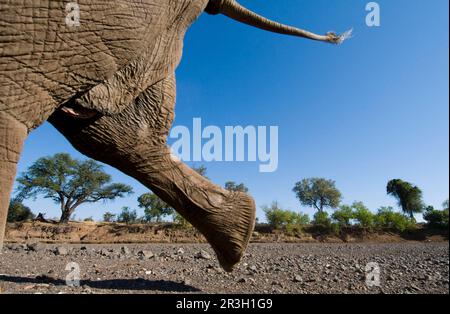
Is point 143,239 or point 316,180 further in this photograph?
point 316,180

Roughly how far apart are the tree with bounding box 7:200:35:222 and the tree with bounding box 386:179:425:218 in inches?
1360

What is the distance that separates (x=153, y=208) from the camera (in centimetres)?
2912

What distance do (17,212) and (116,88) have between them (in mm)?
28329

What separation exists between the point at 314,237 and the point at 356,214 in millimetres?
5204

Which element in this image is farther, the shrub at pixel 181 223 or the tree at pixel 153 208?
the tree at pixel 153 208

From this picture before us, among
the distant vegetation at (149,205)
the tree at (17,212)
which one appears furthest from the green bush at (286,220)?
the tree at (17,212)

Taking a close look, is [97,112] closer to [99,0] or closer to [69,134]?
[69,134]

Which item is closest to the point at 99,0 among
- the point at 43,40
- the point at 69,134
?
the point at 43,40

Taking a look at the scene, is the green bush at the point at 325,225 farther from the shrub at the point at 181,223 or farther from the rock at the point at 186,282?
the rock at the point at 186,282

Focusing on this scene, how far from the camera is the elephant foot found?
2.62 metres

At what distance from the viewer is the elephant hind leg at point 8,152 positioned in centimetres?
160

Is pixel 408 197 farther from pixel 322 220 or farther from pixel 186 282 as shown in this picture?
pixel 186 282

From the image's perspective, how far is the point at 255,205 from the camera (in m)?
2.79

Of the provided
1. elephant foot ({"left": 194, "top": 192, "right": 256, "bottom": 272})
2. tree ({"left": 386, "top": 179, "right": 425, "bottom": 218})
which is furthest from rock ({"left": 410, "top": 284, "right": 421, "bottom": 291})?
tree ({"left": 386, "top": 179, "right": 425, "bottom": 218})
